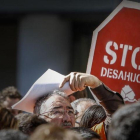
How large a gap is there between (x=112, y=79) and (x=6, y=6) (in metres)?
3.44

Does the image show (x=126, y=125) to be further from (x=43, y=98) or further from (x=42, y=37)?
(x=42, y=37)

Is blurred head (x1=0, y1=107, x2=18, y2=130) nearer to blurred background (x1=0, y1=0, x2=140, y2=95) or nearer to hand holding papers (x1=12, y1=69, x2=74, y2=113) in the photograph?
hand holding papers (x1=12, y1=69, x2=74, y2=113)

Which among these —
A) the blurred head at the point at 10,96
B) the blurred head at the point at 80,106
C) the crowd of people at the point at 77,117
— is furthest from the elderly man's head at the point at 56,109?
the blurred head at the point at 10,96

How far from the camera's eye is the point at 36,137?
2.30 m

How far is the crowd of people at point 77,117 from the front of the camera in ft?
7.63

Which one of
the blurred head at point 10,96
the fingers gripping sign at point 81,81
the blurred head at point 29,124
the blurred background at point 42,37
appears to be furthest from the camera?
the blurred background at point 42,37

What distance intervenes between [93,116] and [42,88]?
57 cm

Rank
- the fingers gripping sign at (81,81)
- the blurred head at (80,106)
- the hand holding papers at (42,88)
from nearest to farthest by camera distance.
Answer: the fingers gripping sign at (81,81), the hand holding papers at (42,88), the blurred head at (80,106)

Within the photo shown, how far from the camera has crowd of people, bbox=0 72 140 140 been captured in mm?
2324

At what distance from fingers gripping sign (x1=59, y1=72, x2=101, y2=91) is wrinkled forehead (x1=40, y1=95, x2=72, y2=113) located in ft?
0.64

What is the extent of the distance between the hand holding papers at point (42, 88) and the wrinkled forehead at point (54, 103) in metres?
0.06

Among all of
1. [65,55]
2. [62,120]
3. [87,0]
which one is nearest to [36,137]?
[62,120]

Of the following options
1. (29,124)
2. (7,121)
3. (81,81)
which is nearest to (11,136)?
(7,121)

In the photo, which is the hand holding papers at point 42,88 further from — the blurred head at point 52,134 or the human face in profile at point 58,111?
the blurred head at point 52,134
